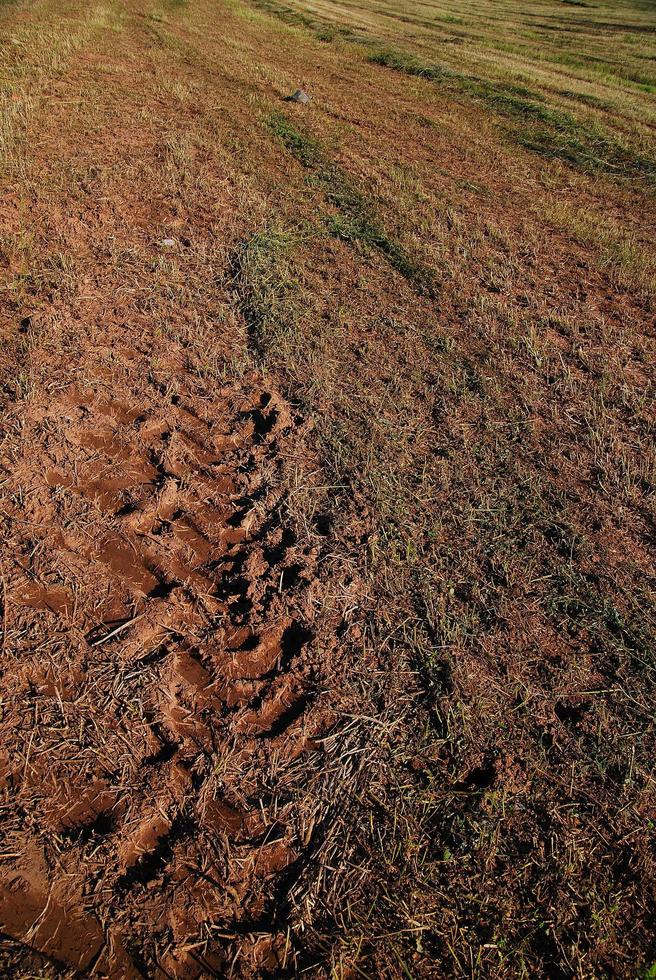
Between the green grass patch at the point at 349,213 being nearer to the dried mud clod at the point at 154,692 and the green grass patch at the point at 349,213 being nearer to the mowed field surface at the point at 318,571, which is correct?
the mowed field surface at the point at 318,571

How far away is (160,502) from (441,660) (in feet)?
5.32

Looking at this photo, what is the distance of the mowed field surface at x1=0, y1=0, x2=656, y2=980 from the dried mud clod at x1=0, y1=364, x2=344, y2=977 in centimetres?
1

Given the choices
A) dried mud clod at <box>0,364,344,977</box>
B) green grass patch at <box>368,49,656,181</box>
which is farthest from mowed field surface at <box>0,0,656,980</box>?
green grass patch at <box>368,49,656,181</box>

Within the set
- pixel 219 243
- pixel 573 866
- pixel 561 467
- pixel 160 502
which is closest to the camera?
pixel 573 866

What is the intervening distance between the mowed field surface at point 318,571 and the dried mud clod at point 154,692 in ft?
0.04

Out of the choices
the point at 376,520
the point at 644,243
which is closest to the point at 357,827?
the point at 376,520

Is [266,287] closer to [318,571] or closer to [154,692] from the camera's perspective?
[318,571]

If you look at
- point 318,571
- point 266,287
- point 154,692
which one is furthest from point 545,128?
point 154,692

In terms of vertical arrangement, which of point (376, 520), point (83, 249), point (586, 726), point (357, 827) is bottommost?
point (357, 827)

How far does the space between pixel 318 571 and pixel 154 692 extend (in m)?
0.91

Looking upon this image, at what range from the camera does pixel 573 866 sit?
2.03 metres

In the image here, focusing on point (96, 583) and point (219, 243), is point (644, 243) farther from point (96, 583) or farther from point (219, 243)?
point (96, 583)

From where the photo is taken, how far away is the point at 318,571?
113 inches

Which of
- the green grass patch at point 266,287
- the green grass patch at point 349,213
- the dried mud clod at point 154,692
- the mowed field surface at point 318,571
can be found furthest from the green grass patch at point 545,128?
the dried mud clod at point 154,692
